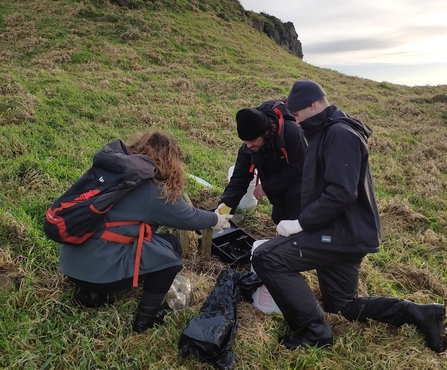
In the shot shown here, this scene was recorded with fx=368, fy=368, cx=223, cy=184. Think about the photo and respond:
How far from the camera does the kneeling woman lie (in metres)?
2.49

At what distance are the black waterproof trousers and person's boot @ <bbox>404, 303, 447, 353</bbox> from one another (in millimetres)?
88

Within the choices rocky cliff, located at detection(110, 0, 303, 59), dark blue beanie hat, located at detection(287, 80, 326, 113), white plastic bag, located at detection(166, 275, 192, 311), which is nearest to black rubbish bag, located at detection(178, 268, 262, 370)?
white plastic bag, located at detection(166, 275, 192, 311)

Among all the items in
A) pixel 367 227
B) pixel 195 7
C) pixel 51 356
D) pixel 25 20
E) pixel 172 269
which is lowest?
pixel 51 356

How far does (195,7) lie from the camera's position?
2298cm

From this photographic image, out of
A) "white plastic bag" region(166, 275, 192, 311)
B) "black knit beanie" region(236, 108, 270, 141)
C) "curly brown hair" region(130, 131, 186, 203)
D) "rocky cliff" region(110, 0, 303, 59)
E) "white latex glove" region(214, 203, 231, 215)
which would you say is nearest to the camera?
"curly brown hair" region(130, 131, 186, 203)

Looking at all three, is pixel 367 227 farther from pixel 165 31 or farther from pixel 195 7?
pixel 195 7

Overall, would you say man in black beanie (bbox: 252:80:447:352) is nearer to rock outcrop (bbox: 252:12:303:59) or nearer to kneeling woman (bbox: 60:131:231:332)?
kneeling woman (bbox: 60:131:231:332)

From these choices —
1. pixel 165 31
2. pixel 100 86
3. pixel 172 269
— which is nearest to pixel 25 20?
pixel 165 31

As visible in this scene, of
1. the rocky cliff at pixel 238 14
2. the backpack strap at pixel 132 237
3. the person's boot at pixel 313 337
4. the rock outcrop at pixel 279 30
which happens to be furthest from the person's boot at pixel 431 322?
the rock outcrop at pixel 279 30

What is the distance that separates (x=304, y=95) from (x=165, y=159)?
1.09m

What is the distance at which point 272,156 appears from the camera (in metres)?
3.52

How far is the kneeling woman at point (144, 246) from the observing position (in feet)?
8.18

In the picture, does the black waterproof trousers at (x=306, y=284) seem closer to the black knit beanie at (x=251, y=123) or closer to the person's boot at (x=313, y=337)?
the person's boot at (x=313, y=337)

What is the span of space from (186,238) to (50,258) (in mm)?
1248
